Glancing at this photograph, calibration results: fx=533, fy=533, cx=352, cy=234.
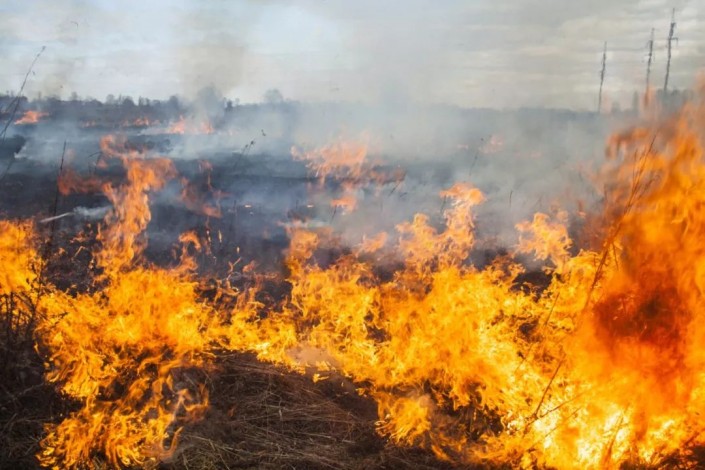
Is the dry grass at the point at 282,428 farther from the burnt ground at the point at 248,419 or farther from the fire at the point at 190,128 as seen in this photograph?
the fire at the point at 190,128

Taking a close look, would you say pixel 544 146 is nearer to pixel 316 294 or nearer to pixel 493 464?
pixel 316 294

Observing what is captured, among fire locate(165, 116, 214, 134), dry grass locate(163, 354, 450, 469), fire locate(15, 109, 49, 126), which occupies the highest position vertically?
dry grass locate(163, 354, 450, 469)

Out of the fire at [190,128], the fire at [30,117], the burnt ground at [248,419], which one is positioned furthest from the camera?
the fire at [30,117]

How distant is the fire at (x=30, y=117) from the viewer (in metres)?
26.8

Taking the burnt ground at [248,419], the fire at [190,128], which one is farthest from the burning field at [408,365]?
the fire at [190,128]

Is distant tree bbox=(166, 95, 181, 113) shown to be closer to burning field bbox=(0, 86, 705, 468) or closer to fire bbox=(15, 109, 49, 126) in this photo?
fire bbox=(15, 109, 49, 126)

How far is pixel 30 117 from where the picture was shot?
1084 inches

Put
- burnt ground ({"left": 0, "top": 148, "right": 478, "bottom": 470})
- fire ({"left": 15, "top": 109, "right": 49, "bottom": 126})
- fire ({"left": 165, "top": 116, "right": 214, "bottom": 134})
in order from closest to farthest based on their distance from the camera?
1. burnt ground ({"left": 0, "top": 148, "right": 478, "bottom": 470})
2. fire ({"left": 165, "top": 116, "right": 214, "bottom": 134})
3. fire ({"left": 15, "top": 109, "right": 49, "bottom": 126})

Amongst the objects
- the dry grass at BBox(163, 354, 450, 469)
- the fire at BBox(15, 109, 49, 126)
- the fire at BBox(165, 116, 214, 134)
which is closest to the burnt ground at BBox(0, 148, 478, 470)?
the dry grass at BBox(163, 354, 450, 469)

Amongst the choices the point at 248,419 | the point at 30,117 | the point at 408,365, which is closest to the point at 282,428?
the point at 248,419

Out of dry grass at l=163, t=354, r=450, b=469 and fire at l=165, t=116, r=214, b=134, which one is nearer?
dry grass at l=163, t=354, r=450, b=469

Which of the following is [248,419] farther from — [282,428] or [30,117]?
[30,117]

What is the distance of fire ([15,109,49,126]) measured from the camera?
26820mm

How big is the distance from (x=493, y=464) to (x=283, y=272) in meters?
5.58
